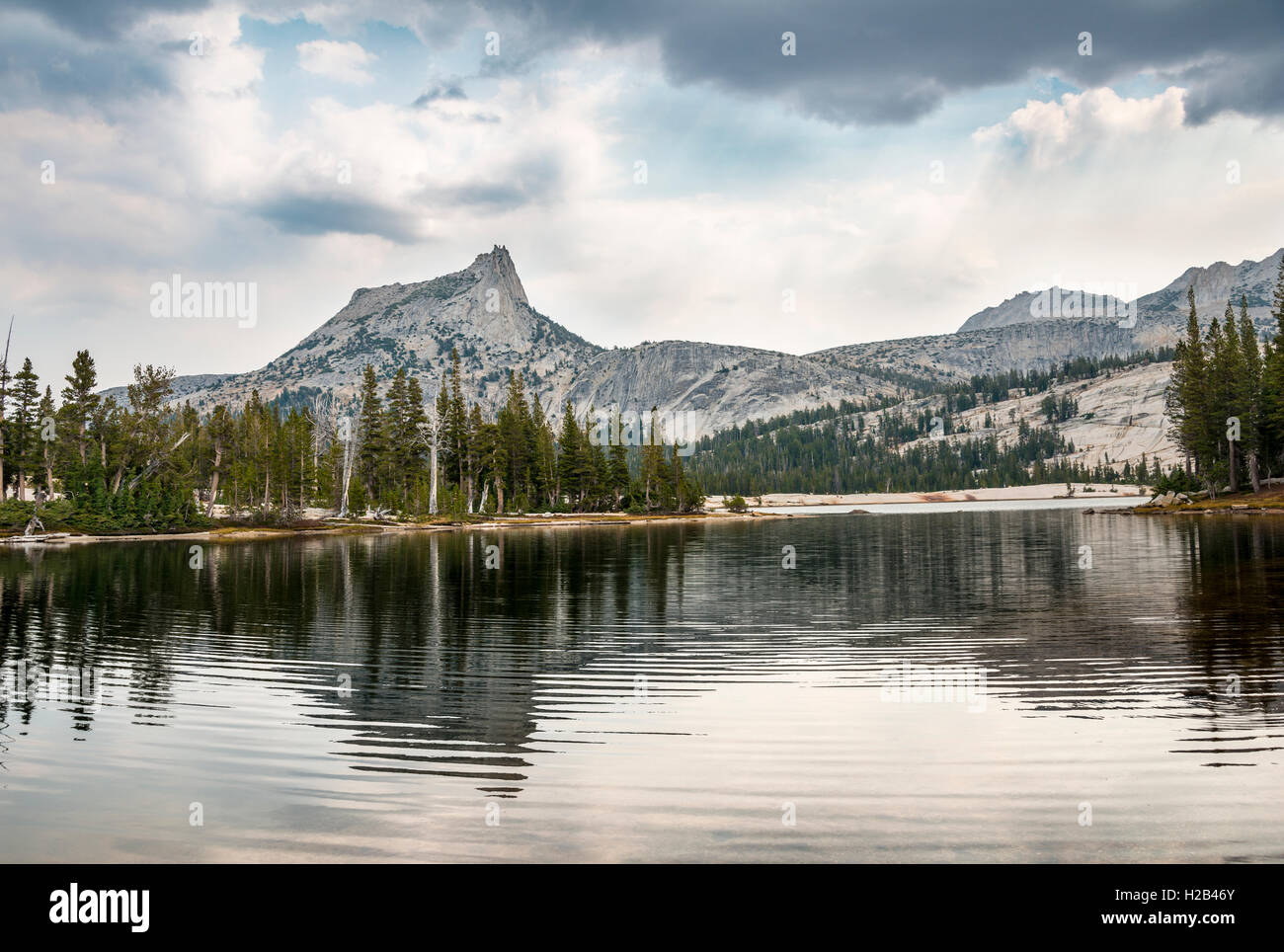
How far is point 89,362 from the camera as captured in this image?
94.8 meters

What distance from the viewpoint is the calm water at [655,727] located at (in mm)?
9383

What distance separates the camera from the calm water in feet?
30.8

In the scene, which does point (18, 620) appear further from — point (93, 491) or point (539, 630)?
point (93, 491)

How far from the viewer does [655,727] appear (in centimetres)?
1442

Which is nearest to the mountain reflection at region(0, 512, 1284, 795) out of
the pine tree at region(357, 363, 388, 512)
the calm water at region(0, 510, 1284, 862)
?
the calm water at region(0, 510, 1284, 862)

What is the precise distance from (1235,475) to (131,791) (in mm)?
130095

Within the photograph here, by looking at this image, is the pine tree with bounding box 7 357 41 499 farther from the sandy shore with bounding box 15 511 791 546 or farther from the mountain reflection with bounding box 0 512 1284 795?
the mountain reflection with bounding box 0 512 1284 795

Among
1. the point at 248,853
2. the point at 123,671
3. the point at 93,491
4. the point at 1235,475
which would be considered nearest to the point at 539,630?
the point at 123,671

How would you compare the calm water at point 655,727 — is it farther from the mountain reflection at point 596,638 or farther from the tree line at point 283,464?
the tree line at point 283,464

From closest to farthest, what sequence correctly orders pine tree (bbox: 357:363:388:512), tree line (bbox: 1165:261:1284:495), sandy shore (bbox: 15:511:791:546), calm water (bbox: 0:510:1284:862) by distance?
calm water (bbox: 0:510:1284:862), sandy shore (bbox: 15:511:791:546), tree line (bbox: 1165:261:1284:495), pine tree (bbox: 357:363:388:512)

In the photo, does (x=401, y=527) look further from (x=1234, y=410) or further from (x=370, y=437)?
(x=1234, y=410)

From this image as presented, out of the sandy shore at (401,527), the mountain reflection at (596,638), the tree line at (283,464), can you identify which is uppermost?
the tree line at (283,464)

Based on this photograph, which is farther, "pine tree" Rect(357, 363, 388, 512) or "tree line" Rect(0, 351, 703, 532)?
"pine tree" Rect(357, 363, 388, 512)

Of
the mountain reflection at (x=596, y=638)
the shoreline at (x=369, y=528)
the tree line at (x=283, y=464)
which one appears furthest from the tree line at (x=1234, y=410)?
the tree line at (x=283, y=464)
